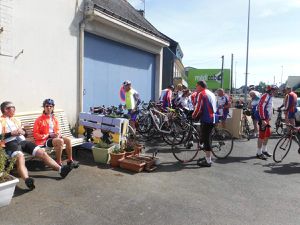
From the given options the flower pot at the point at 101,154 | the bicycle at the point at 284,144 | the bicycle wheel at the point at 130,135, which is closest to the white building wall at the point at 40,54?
the bicycle wheel at the point at 130,135

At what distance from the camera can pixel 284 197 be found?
5.31 m

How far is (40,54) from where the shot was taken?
6992 millimetres

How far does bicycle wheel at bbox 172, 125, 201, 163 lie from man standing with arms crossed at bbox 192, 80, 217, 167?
13.9 inches

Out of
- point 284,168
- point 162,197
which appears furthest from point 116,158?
point 284,168

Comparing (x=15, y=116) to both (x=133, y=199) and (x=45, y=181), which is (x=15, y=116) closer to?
(x=45, y=181)

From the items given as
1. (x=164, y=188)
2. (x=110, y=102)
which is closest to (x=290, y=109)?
(x=110, y=102)

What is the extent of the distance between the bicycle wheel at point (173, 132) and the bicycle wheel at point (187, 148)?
5.5 inches

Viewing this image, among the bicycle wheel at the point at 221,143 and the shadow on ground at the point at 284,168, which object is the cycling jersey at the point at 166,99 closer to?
the bicycle wheel at the point at 221,143

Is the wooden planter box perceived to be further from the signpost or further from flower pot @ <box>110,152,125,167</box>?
the signpost

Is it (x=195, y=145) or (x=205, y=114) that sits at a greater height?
(x=205, y=114)

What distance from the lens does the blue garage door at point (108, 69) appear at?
8734mm

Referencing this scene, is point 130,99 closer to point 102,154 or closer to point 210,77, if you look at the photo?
point 102,154

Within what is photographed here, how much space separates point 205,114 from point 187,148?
1.20 metres

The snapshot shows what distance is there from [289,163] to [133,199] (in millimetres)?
4522
